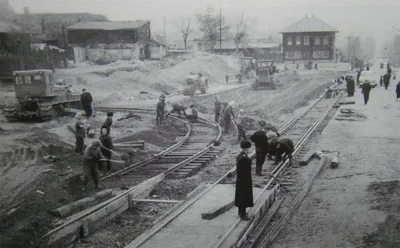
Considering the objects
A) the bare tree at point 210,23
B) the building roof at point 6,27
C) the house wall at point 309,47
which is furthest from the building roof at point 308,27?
the building roof at point 6,27

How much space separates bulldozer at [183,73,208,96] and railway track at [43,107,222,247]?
429 inches

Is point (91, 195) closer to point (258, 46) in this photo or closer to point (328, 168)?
point (328, 168)

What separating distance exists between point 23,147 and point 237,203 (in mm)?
9938

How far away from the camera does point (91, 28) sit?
49906 millimetres

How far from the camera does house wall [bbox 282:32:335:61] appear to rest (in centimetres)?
7638

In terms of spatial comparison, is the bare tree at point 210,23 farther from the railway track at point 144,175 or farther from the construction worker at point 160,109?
the railway track at point 144,175

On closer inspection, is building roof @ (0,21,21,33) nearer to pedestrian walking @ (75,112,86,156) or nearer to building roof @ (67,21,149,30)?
building roof @ (67,21,149,30)

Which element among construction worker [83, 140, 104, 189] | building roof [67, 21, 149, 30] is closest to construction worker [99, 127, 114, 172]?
construction worker [83, 140, 104, 189]

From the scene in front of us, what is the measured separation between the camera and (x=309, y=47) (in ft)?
254

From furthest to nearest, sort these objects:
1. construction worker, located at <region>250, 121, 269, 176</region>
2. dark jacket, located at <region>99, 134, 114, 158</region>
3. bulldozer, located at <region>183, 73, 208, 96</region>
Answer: bulldozer, located at <region>183, 73, 208, 96</region>
dark jacket, located at <region>99, 134, 114, 158</region>
construction worker, located at <region>250, 121, 269, 176</region>

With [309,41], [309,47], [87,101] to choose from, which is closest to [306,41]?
[309,41]

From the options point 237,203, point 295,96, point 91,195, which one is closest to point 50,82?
point 91,195

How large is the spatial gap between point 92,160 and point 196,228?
3.78 meters

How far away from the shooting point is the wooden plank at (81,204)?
9078 mm
